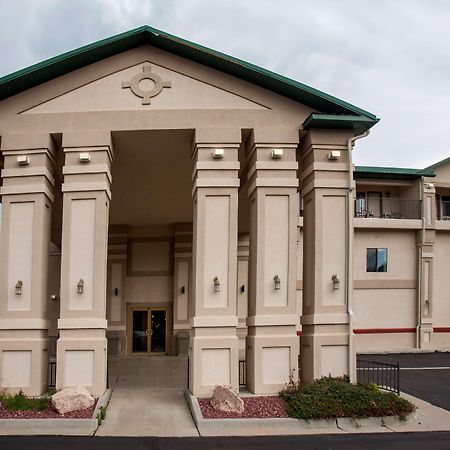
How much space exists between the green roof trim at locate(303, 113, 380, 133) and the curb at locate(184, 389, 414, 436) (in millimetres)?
6999

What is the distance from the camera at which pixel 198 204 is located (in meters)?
15.0

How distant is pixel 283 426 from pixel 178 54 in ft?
30.3

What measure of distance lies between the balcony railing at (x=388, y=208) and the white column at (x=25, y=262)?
23.8 metres

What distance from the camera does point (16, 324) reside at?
14609mm

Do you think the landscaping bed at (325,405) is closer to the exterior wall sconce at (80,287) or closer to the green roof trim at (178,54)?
the exterior wall sconce at (80,287)

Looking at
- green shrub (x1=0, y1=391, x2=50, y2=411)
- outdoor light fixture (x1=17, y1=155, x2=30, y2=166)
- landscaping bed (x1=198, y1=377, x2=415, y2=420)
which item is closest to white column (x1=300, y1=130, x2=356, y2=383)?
landscaping bed (x1=198, y1=377, x2=415, y2=420)

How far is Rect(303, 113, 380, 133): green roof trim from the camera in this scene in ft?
49.2

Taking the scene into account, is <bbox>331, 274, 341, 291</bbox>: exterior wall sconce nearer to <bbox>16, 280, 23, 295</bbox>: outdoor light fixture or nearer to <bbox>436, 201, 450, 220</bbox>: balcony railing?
<bbox>16, 280, 23, 295</bbox>: outdoor light fixture

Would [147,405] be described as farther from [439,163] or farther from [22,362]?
[439,163]

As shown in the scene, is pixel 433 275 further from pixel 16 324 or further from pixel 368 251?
pixel 16 324

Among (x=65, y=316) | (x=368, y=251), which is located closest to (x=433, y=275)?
(x=368, y=251)

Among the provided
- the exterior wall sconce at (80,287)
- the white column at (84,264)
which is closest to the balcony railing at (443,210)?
the white column at (84,264)

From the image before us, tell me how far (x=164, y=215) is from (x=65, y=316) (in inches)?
469

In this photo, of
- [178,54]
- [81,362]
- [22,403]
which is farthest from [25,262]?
[178,54]
